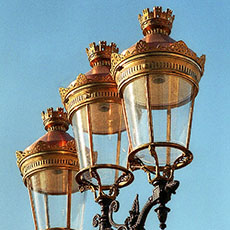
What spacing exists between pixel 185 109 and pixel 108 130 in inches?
48.8

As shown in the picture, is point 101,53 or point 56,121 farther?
point 56,121

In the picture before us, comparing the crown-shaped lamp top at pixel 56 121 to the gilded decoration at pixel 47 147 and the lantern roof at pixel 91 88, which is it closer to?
the gilded decoration at pixel 47 147

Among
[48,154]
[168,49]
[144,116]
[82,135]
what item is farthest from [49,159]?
[168,49]

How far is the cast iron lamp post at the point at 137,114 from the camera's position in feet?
23.7

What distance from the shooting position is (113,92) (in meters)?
8.34

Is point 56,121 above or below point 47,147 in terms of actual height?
above

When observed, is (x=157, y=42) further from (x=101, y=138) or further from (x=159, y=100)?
(x=101, y=138)

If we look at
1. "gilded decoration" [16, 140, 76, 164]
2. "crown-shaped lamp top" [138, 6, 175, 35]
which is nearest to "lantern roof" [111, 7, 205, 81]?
"crown-shaped lamp top" [138, 6, 175, 35]

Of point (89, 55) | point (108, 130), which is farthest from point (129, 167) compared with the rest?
point (89, 55)

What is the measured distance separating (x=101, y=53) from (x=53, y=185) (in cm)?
191

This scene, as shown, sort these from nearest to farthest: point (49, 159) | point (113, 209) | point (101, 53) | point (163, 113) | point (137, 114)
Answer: point (163, 113), point (137, 114), point (113, 209), point (101, 53), point (49, 159)

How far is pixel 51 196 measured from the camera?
9.68m

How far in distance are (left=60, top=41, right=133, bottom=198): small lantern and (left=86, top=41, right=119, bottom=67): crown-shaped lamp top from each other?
517 mm

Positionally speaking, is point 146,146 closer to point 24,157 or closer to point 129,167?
point 129,167
